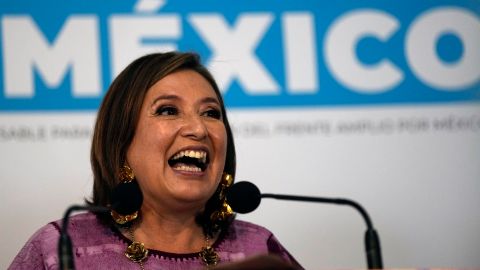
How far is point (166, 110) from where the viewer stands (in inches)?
87.7

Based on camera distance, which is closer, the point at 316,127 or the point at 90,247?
the point at 90,247

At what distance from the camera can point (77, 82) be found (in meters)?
2.81

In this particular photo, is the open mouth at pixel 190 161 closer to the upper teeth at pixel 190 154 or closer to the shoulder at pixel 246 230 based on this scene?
the upper teeth at pixel 190 154

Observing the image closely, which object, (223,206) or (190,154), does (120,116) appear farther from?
(223,206)

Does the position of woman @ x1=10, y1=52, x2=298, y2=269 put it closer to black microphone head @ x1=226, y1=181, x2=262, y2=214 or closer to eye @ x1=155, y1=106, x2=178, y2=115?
eye @ x1=155, y1=106, x2=178, y2=115

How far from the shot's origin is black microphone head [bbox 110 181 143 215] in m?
1.93

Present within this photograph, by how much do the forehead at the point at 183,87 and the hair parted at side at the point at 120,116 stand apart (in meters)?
0.01

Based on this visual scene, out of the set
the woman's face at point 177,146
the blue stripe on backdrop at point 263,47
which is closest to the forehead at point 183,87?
the woman's face at point 177,146

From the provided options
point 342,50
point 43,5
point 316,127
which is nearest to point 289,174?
point 316,127

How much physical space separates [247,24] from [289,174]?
533 millimetres

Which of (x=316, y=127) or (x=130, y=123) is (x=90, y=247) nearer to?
(x=130, y=123)

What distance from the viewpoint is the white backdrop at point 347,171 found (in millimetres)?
2754

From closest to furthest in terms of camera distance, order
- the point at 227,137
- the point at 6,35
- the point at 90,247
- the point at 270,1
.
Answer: the point at 90,247
the point at 227,137
the point at 6,35
the point at 270,1

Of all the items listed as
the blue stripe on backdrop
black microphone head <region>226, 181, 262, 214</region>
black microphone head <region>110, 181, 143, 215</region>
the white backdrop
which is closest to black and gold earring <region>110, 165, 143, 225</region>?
black microphone head <region>110, 181, 143, 215</region>
